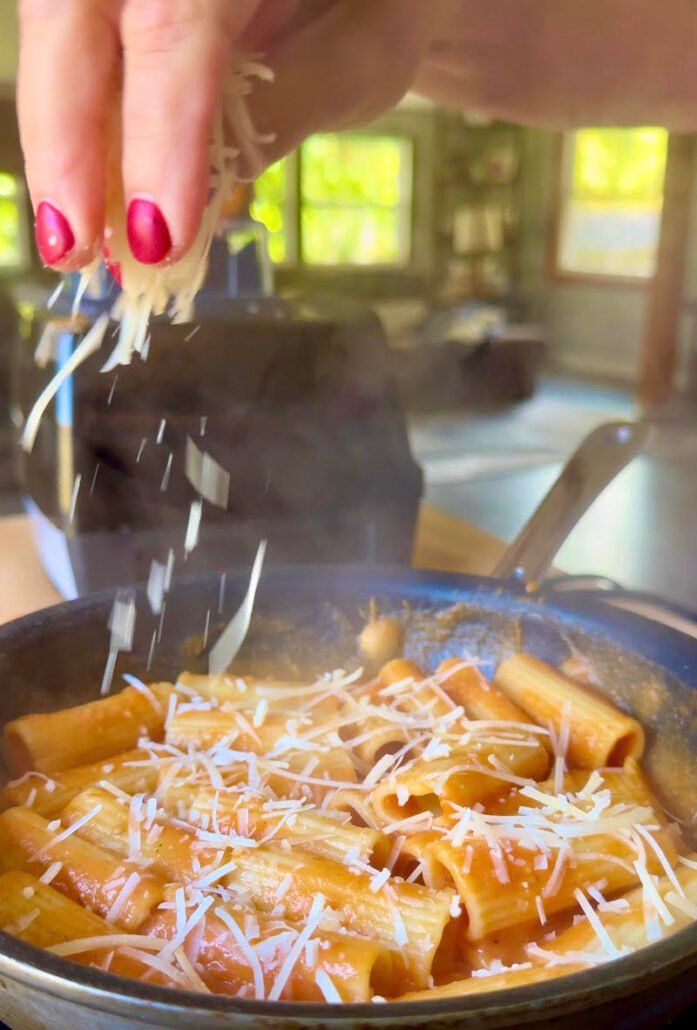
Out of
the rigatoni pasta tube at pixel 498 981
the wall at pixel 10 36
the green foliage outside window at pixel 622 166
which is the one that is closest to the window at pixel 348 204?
the green foliage outside window at pixel 622 166

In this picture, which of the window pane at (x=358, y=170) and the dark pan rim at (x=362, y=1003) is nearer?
the dark pan rim at (x=362, y=1003)

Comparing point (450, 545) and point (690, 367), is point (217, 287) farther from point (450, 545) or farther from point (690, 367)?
point (690, 367)

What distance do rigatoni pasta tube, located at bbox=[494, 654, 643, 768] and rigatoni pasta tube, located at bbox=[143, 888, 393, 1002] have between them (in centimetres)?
26

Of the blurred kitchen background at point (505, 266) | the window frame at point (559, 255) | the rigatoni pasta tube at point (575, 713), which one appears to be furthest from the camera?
the window frame at point (559, 255)

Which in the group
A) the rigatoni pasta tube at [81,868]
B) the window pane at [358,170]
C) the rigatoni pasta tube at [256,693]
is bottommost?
the rigatoni pasta tube at [81,868]

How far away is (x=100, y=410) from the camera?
37.3 inches

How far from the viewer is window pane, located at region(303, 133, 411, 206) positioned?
24.1ft

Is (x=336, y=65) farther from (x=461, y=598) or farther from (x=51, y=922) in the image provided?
(x=51, y=922)

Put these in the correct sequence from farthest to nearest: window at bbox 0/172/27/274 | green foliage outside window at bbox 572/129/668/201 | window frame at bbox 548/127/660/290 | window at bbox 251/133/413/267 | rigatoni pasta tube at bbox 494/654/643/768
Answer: window frame at bbox 548/127/660/290 → green foliage outside window at bbox 572/129/668/201 → window at bbox 251/133/413/267 → window at bbox 0/172/27/274 → rigatoni pasta tube at bbox 494/654/643/768

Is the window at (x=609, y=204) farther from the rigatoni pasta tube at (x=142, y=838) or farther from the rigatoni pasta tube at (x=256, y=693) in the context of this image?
the rigatoni pasta tube at (x=142, y=838)

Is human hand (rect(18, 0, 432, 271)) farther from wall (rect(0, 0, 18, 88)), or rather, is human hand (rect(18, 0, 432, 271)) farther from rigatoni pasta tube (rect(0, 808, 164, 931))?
rigatoni pasta tube (rect(0, 808, 164, 931))

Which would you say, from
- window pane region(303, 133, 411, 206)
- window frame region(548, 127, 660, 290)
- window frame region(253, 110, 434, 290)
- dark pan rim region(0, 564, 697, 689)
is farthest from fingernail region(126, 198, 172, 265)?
window frame region(548, 127, 660, 290)

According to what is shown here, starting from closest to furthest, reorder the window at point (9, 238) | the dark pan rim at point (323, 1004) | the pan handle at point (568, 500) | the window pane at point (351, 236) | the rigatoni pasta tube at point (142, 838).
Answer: the dark pan rim at point (323, 1004) → the rigatoni pasta tube at point (142, 838) → the pan handle at point (568, 500) → the window at point (9, 238) → the window pane at point (351, 236)

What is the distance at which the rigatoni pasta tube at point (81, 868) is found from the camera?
23.1 inches
